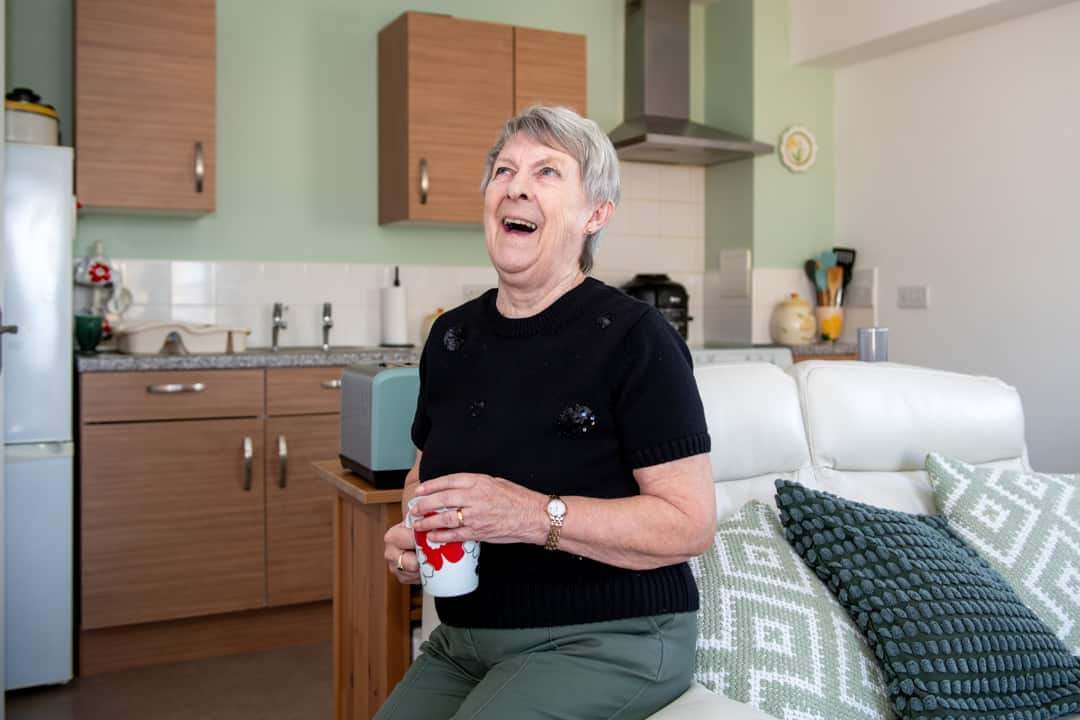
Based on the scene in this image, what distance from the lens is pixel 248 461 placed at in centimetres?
345

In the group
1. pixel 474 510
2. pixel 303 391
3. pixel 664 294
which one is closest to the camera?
pixel 474 510

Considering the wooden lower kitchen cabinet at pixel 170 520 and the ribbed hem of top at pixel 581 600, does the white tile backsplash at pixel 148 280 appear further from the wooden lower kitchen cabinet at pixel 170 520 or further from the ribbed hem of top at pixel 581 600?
the ribbed hem of top at pixel 581 600

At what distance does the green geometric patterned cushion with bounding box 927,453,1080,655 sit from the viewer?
1873 millimetres

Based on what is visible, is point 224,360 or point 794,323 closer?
point 224,360

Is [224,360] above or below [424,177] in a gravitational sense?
below

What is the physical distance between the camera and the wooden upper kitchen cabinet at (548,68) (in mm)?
4199

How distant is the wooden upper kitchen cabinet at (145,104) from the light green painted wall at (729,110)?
2.46 metres

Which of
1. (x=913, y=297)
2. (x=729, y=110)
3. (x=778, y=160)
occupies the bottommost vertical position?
(x=913, y=297)

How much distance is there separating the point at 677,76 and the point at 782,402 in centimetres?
319

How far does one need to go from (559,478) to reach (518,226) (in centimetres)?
37

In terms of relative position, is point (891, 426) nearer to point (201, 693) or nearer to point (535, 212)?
point (535, 212)

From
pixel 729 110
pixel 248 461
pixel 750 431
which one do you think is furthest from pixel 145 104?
pixel 729 110

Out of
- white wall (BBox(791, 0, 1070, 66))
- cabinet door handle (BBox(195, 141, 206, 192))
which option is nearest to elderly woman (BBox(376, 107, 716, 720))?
cabinet door handle (BBox(195, 141, 206, 192))

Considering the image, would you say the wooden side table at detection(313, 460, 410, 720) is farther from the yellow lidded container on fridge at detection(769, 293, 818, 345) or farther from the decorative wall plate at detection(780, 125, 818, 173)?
the decorative wall plate at detection(780, 125, 818, 173)
